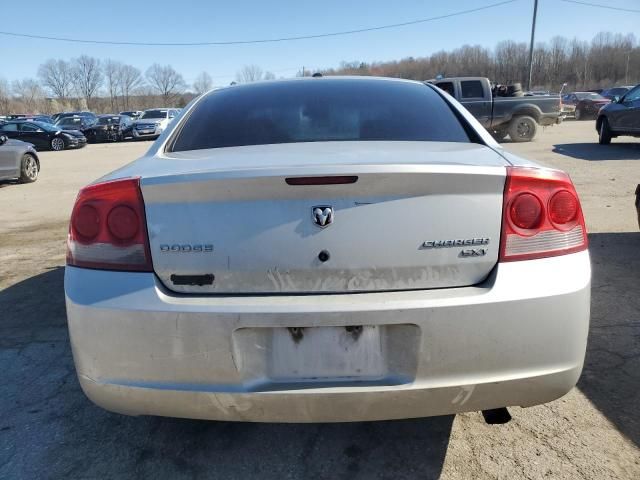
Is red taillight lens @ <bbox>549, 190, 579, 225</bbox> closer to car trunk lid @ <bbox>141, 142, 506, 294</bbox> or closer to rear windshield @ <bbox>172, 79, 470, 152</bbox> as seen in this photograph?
car trunk lid @ <bbox>141, 142, 506, 294</bbox>

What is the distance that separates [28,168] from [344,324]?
12.3 metres

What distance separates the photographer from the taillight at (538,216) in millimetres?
1741

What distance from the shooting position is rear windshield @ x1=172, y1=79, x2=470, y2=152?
241 centimetres

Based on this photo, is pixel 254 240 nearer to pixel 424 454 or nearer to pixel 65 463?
pixel 424 454

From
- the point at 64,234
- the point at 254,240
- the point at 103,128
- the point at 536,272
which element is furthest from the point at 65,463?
the point at 103,128

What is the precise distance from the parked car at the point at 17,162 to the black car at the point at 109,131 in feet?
56.9

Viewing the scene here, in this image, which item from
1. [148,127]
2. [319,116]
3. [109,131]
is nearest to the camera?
[319,116]

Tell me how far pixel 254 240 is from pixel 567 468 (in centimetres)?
162

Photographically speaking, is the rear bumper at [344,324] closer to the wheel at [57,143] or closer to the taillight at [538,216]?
the taillight at [538,216]

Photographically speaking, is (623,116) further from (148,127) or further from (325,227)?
(148,127)

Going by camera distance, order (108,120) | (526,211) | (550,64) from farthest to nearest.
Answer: (550,64)
(108,120)
(526,211)

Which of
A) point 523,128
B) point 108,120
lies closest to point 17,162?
point 523,128

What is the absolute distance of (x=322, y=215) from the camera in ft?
5.45

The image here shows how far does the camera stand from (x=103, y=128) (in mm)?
27953
